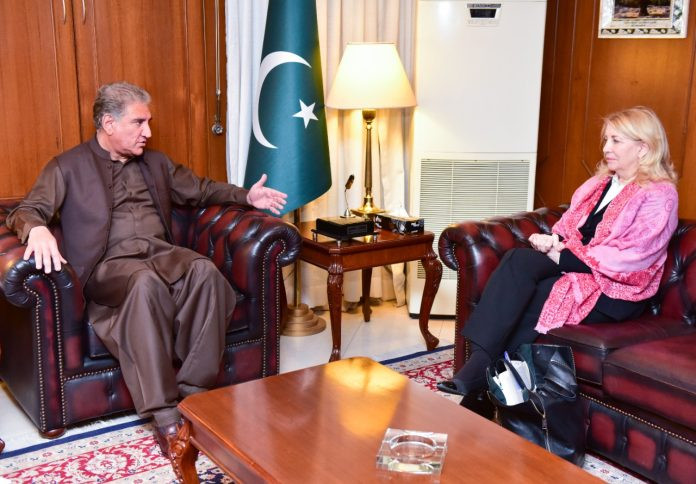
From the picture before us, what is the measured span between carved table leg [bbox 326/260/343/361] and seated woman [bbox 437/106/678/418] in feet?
2.51

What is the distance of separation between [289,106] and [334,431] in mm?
2189

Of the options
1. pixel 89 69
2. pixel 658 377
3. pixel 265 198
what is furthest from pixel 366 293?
pixel 658 377

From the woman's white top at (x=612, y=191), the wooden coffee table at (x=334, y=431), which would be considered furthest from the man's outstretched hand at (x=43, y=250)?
the woman's white top at (x=612, y=191)

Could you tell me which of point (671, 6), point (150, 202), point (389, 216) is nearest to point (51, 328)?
point (150, 202)

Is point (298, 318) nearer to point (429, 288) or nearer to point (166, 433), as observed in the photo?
point (429, 288)

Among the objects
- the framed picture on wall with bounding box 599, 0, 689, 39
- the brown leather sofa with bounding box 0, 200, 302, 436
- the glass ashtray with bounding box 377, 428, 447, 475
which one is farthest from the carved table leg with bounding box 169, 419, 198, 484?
the framed picture on wall with bounding box 599, 0, 689, 39

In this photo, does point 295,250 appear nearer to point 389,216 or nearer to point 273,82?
point 389,216

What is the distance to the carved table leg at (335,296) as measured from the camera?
3.48m

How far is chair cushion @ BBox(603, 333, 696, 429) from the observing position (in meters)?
2.35

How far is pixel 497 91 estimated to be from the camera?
4152mm

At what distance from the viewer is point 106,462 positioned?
2662 mm

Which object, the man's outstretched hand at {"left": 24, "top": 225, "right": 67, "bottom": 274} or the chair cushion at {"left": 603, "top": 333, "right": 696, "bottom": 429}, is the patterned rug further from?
the man's outstretched hand at {"left": 24, "top": 225, "right": 67, "bottom": 274}

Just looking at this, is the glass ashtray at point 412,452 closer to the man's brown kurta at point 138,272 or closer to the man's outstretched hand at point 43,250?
the man's brown kurta at point 138,272

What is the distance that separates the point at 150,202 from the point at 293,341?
110cm
